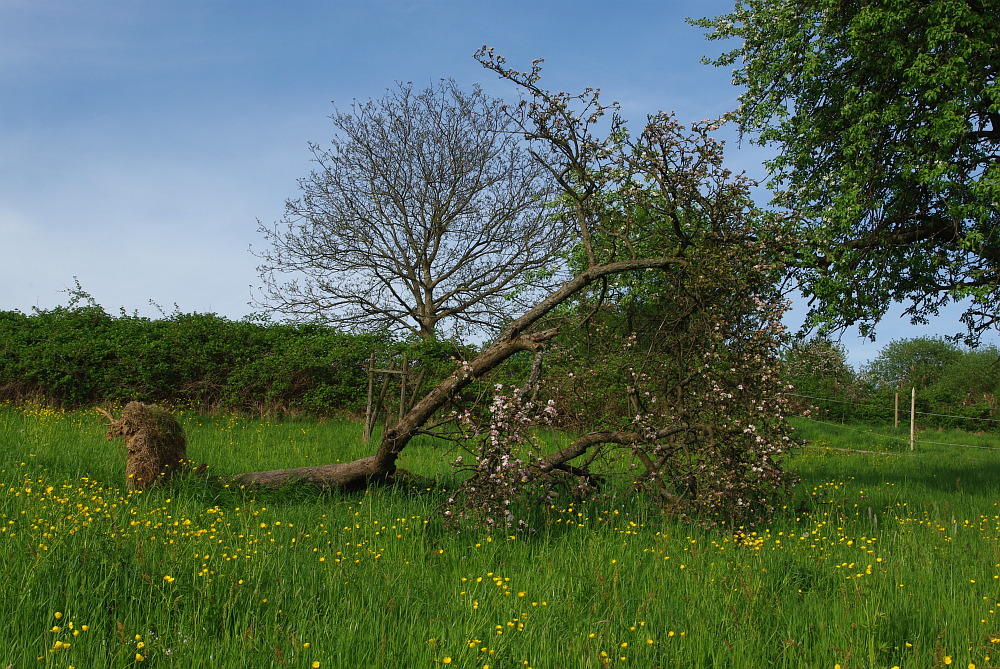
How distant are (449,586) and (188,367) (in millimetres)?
14438

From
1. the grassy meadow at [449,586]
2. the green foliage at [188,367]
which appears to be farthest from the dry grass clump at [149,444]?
the green foliage at [188,367]

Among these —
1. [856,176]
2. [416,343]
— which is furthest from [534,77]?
[416,343]

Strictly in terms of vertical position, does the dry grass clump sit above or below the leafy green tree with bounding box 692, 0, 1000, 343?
below

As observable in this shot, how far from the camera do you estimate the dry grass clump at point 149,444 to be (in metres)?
8.62

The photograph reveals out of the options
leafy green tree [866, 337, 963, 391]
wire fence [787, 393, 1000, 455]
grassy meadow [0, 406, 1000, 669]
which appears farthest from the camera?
leafy green tree [866, 337, 963, 391]

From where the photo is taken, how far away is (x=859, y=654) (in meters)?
4.36

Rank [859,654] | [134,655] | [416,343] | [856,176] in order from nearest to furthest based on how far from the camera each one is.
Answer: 1. [134,655]
2. [859,654]
3. [856,176]
4. [416,343]

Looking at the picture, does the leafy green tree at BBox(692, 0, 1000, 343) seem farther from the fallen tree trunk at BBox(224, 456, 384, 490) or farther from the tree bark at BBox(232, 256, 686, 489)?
the fallen tree trunk at BBox(224, 456, 384, 490)

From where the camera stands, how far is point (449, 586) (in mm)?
5434

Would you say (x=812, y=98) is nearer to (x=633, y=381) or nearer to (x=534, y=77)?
(x=534, y=77)

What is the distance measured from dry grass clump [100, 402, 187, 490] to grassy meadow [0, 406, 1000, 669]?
431mm

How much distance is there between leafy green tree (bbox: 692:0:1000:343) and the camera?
34.6ft

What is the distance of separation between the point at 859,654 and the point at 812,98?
427 inches

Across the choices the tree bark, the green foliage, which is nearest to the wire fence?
the green foliage
